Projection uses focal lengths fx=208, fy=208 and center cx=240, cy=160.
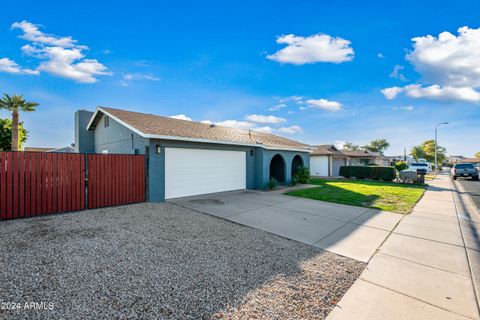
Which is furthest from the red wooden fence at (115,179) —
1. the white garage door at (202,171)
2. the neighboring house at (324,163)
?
the neighboring house at (324,163)

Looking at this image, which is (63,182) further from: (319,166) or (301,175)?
(319,166)

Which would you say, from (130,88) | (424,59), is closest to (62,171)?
(130,88)

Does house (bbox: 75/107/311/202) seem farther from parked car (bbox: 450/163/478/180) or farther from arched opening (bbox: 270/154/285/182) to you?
parked car (bbox: 450/163/478/180)

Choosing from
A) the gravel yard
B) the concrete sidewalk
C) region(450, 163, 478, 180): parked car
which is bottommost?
the concrete sidewalk

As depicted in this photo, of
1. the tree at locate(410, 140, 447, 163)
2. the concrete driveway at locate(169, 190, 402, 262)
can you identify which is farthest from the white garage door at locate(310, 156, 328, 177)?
the tree at locate(410, 140, 447, 163)

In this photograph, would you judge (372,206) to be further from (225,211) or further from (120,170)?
(120,170)

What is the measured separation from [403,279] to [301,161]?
45.3ft

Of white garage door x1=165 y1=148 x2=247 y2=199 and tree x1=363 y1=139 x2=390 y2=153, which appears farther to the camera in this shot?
tree x1=363 y1=139 x2=390 y2=153

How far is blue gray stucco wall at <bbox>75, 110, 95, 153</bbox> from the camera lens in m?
13.7

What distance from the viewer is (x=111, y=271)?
316 cm

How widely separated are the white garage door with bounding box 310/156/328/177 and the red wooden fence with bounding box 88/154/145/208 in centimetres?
2058

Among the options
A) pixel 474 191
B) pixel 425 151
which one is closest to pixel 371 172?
pixel 474 191

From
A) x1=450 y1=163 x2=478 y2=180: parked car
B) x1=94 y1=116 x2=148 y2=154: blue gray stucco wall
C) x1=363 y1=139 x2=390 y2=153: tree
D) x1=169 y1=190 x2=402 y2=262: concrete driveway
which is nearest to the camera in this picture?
x1=169 y1=190 x2=402 y2=262: concrete driveway

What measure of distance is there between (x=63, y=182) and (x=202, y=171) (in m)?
5.11
